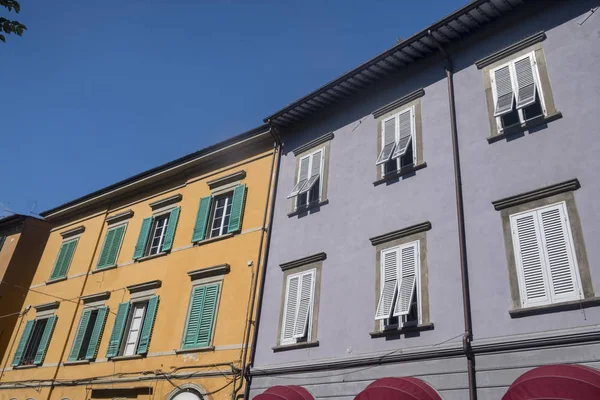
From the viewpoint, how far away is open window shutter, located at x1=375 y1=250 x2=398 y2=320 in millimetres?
10109

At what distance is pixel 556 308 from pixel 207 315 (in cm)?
913

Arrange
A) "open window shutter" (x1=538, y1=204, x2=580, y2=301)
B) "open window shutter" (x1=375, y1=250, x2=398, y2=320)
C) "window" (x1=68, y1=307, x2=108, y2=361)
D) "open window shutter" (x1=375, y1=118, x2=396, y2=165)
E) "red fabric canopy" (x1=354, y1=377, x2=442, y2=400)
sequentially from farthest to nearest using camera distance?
"window" (x1=68, y1=307, x2=108, y2=361)
"open window shutter" (x1=375, y1=118, x2=396, y2=165)
"open window shutter" (x1=375, y1=250, x2=398, y2=320)
"red fabric canopy" (x1=354, y1=377, x2=442, y2=400)
"open window shutter" (x1=538, y1=204, x2=580, y2=301)

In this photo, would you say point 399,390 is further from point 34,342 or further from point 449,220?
point 34,342

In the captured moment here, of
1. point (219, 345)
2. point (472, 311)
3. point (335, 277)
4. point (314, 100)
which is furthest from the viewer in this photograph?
point (314, 100)

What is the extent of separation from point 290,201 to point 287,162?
1478mm

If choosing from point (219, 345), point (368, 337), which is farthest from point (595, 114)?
point (219, 345)

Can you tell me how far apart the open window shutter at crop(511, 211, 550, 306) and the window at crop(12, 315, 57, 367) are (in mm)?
16685

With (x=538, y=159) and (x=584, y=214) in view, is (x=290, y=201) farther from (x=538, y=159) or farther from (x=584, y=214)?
(x=584, y=214)

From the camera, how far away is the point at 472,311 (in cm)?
898

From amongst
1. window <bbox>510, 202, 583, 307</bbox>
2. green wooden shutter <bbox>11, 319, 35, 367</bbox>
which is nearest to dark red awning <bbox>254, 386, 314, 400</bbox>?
window <bbox>510, 202, 583, 307</bbox>

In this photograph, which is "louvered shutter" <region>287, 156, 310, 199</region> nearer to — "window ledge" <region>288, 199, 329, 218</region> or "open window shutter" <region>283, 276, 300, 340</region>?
"window ledge" <region>288, 199, 329, 218</region>

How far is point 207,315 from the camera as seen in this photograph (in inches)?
559

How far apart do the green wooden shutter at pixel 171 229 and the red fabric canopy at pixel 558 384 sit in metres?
11.9

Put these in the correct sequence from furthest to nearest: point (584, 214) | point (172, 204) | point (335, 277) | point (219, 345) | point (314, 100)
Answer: point (172, 204) → point (314, 100) → point (219, 345) → point (335, 277) → point (584, 214)
